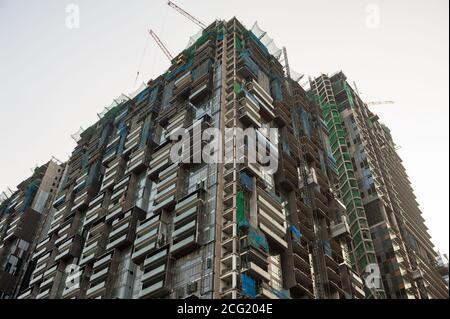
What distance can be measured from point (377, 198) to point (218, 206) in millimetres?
52361

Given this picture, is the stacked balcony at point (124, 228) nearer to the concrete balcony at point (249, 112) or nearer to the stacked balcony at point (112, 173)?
the stacked balcony at point (112, 173)

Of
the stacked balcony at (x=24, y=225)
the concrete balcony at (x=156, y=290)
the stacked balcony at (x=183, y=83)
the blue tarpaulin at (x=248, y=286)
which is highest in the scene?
the stacked balcony at (x=183, y=83)

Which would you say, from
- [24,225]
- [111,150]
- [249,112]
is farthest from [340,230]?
[24,225]

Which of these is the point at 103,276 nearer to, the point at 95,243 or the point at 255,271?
the point at 95,243

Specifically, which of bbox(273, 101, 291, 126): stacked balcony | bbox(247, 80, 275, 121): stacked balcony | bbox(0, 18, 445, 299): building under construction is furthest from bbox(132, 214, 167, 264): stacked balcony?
bbox(273, 101, 291, 126): stacked balcony

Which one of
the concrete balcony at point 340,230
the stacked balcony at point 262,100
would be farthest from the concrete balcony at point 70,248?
the concrete balcony at point 340,230

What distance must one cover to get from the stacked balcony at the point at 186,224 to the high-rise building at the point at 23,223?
62561 mm

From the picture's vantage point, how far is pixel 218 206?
69.8 m

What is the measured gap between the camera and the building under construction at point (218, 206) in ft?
219

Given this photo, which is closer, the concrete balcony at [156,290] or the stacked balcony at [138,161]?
the concrete balcony at [156,290]

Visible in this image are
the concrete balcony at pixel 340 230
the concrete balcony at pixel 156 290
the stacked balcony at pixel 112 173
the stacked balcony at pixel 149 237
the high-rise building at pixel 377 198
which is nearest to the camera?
the concrete balcony at pixel 156 290

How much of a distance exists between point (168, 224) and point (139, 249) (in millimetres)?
6457

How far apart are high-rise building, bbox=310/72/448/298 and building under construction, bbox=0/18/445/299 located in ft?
2.15
